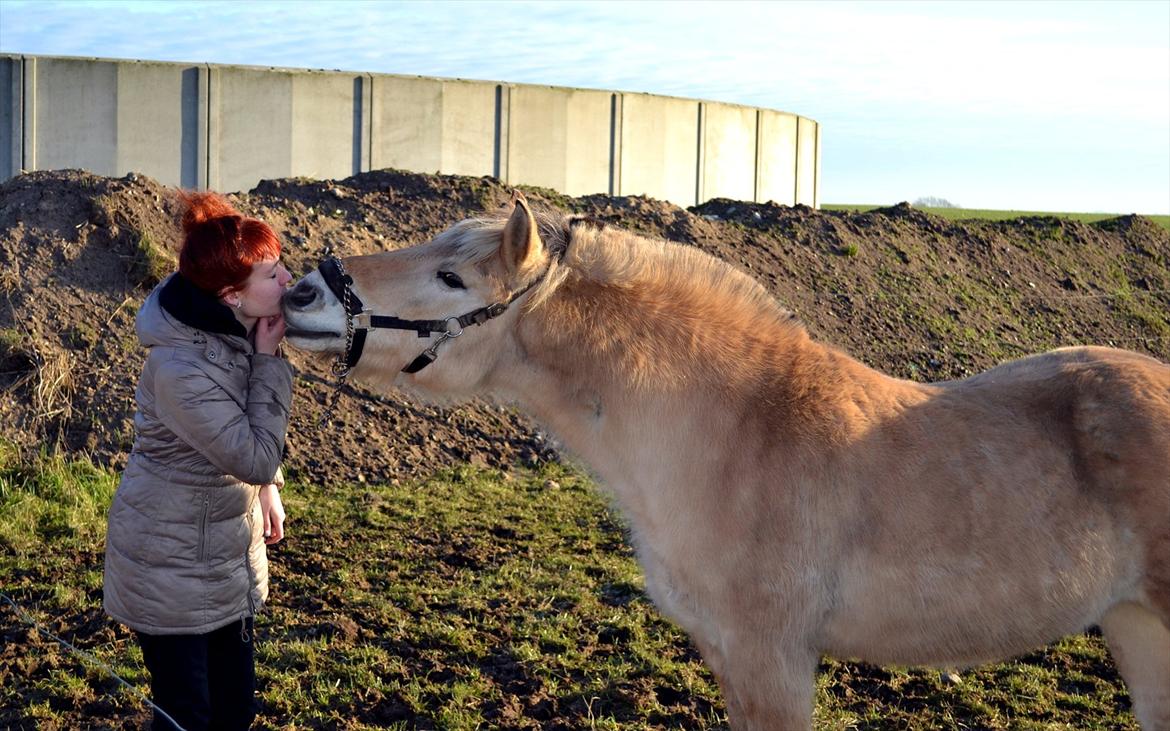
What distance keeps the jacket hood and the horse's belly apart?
6.61 ft

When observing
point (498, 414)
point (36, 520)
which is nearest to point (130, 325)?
point (36, 520)

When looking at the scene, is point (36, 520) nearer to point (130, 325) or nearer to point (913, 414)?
point (130, 325)

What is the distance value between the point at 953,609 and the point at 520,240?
5.57 ft

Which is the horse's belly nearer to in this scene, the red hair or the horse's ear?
the horse's ear

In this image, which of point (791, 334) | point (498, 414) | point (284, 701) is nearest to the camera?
point (791, 334)

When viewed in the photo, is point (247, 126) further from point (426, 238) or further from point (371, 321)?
point (371, 321)

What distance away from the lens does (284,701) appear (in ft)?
15.0

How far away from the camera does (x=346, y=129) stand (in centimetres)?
2331

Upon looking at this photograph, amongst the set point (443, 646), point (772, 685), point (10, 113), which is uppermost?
point (10, 113)

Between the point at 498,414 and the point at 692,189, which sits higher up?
the point at 692,189

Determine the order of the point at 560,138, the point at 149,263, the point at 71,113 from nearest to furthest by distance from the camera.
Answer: the point at 149,263 → the point at 71,113 → the point at 560,138

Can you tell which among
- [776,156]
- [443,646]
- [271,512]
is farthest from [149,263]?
[776,156]

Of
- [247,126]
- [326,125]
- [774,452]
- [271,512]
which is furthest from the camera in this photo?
[326,125]

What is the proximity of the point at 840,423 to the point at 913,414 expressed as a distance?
0.27 meters
